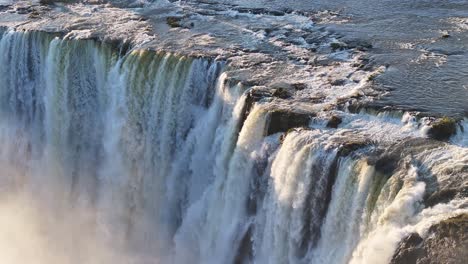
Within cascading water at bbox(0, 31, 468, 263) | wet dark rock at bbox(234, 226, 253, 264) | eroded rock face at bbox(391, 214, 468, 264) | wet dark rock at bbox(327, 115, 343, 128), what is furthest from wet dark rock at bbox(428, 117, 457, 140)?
wet dark rock at bbox(234, 226, 253, 264)

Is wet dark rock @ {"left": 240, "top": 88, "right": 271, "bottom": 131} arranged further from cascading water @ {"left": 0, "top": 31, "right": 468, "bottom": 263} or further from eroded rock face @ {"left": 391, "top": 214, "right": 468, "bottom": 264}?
eroded rock face @ {"left": 391, "top": 214, "right": 468, "bottom": 264}

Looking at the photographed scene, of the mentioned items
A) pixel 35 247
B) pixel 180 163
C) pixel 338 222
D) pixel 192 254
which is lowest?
pixel 35 247

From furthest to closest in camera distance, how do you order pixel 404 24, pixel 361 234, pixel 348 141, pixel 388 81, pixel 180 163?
pixel 404 24 → pixel 180 163 → pixel 388 81 → pixel 348 141 → pixel 361 234

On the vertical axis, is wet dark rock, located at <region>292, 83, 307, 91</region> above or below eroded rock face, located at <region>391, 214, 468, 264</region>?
above

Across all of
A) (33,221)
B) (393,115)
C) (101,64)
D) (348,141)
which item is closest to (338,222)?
(348,141)

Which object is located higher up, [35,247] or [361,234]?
[361,234]

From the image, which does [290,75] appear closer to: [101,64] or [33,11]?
[101,64]
